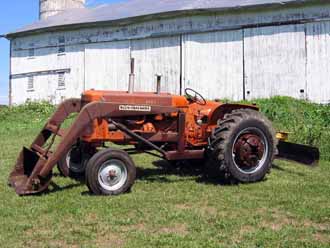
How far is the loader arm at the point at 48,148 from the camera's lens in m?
5.91

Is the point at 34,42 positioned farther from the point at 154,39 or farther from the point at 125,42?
the point at 154,39

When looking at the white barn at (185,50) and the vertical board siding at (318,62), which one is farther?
the white barn at (185,50)

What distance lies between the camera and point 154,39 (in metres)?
21.8

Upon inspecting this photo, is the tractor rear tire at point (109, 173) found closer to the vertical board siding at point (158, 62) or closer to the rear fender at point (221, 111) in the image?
the rear fender at point (221, 111)

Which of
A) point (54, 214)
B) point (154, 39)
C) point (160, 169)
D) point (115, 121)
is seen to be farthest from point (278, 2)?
point (54, 214)

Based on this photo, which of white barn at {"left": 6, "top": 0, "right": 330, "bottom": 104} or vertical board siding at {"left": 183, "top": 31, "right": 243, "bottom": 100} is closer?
white barn at {"left": 6, "top": 0, "right": 330, "bottom": 104}

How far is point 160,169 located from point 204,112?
1.46 meters

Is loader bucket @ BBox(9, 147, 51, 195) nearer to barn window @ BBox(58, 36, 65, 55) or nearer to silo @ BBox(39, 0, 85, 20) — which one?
barn window @ BBox(58, 36, 65, 55)

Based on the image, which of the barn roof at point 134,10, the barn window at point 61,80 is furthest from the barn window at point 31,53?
the barn window at point 61,80

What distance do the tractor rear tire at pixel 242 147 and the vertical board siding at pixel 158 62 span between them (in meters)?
14.1

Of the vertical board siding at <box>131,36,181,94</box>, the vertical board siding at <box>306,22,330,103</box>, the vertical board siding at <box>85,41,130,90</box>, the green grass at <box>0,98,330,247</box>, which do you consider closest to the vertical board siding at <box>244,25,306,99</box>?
the vertical board siding at <box>306,22,330,103</box>

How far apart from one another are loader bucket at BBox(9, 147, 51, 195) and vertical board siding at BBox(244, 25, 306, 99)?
13.7 metres

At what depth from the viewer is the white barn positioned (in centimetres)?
1836

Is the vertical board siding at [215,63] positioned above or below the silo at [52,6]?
below
